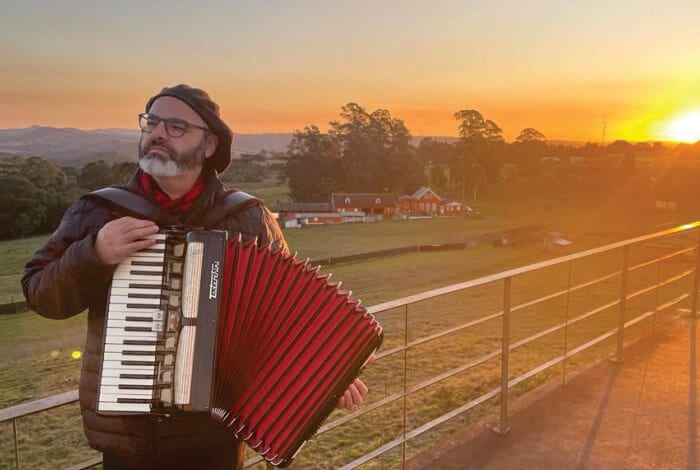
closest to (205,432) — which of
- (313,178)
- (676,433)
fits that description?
(676,433)

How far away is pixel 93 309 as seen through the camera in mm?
1529

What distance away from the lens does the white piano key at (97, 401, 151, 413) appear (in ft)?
4.07

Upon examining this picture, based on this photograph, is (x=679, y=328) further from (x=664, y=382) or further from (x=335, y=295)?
(x=335, y=295)

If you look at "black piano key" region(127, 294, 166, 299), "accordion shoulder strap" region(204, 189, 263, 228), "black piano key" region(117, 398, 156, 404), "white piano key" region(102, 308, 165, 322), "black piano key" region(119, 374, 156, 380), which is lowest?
"black piano key" region(117, 398, 156, 404)

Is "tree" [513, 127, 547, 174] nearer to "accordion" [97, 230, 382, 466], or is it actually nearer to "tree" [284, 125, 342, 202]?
"tree" [284, 125, 342, 202]

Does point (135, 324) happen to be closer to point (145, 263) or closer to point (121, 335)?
point (121, 335)

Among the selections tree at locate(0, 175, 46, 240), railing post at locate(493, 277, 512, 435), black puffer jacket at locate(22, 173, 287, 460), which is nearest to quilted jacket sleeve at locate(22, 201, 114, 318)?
black puffer jacket at locate(22, 173, 287, 460)

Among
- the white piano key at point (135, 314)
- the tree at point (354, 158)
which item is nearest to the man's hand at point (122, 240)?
the white piano key at point (135, 314)

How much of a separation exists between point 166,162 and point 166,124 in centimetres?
11

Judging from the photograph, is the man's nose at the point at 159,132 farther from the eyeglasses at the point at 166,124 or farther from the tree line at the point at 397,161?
the tree line at the point at 397,161

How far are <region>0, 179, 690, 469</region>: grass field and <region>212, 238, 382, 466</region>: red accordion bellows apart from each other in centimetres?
81

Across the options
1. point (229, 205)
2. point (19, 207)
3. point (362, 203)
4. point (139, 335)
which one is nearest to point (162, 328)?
point (139, 335)

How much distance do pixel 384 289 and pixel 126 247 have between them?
22.6 meters

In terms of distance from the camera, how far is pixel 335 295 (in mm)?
1508
